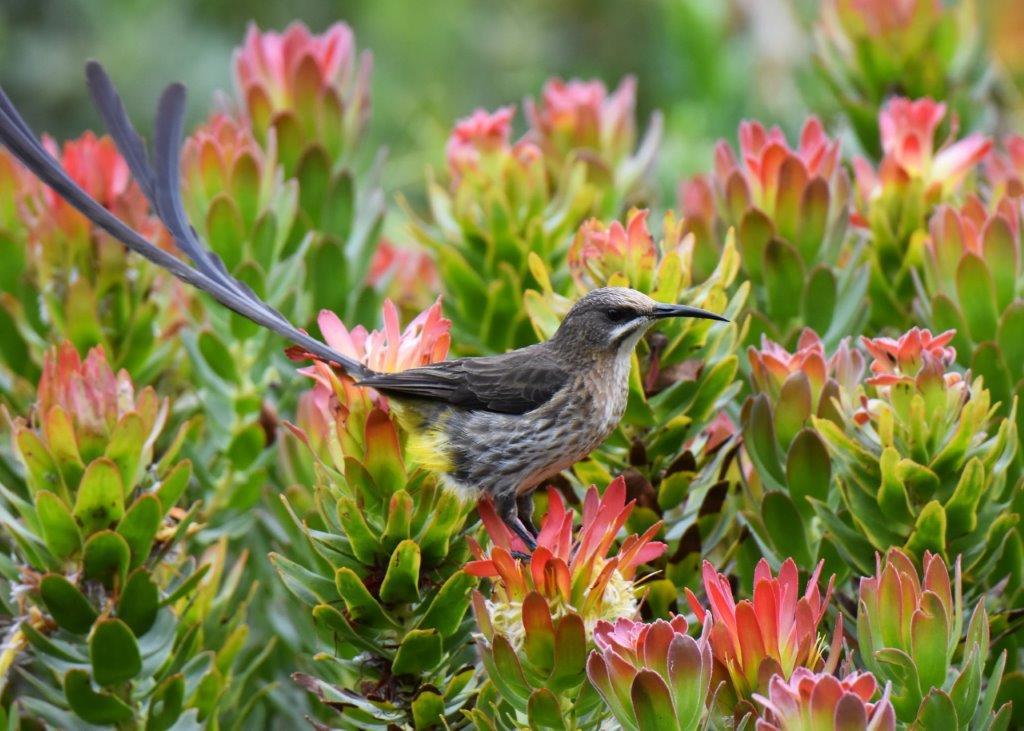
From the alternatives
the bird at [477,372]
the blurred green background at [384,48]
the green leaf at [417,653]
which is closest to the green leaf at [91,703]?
the green leaf at [417,653]

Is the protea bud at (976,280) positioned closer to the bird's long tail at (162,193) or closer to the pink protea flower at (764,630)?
the pink protea flower at (764,630)

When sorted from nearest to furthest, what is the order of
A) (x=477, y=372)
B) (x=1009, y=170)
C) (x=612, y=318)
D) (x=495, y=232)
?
1. (x=612, y=318)
2. (x=477, y=372)
3. (x=495, y=232)
4. (x=1009, y=170)

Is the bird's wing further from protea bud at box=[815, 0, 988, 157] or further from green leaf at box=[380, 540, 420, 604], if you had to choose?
protea bud at box=[815, 0, 988, 157]

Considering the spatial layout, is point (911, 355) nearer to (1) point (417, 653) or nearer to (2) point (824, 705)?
(2) point (824, 705)

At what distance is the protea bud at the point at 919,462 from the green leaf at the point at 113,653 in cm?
100

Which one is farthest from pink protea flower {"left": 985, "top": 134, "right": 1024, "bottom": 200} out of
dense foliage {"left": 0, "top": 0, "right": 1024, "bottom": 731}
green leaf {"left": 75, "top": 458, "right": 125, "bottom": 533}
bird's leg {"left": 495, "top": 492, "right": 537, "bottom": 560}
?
green leaf {"left": 75, "top": 458, "right": 125, "bottom": 533}

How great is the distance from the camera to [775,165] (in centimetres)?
233

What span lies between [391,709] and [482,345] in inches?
36.5

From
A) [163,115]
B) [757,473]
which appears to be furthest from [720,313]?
[163,115]

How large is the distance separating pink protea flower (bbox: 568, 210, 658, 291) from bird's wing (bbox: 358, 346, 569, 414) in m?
0.18

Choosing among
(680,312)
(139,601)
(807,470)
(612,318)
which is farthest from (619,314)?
(139,601)

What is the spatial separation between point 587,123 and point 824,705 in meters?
1.83

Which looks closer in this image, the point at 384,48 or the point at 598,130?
the point at 598,130

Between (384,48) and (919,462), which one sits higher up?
(384,48)
